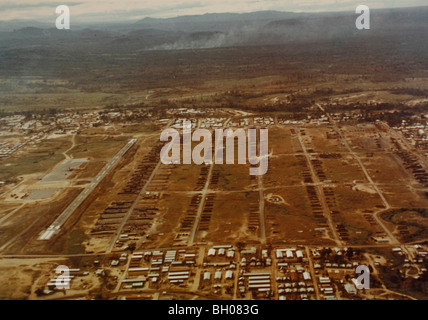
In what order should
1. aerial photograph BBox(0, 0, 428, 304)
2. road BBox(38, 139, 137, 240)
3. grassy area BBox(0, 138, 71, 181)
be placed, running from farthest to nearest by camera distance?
grassy area BBox(0, 138, 71, 181)
road BBox(38, 139, 137, 240)
aerial photograph BBox(0, 0, 428, 304)

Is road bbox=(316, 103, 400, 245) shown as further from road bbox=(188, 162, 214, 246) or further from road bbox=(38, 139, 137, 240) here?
road bbox=(38, 139, 137, 240)

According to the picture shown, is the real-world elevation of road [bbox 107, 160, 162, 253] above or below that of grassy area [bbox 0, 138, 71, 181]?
below

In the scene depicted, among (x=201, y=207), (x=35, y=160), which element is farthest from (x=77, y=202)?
(x=35, y=160)

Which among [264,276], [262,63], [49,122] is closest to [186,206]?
[264,276]

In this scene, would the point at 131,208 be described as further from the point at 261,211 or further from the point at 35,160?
the point at 35,160

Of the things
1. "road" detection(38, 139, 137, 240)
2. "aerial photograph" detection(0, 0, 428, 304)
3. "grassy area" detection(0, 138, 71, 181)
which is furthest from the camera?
"grassy area" detection(0, 138, 71, 181)

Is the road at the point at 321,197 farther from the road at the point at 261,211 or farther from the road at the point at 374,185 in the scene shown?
the road at the point at 261,211

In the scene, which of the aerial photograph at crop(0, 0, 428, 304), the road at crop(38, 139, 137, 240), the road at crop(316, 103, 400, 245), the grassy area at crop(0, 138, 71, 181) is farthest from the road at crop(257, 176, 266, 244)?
the grassy area at crop(0, 138, 71, 181)

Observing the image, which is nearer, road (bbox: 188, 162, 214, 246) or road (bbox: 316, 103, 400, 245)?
road (bbox: 316, 103, 400, 245)
